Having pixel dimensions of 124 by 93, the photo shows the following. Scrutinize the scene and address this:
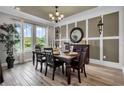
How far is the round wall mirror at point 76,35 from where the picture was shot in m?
5.70

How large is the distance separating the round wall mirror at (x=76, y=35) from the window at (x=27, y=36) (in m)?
2.33

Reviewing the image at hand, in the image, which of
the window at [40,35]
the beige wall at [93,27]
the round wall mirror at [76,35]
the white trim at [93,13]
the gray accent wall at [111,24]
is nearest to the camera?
the gray accent wall at [111,24]

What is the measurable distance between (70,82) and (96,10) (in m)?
3.41

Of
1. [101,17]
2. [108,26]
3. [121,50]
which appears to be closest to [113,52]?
[121,50]

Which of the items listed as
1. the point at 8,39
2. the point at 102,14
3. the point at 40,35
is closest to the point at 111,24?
the point at 102,14

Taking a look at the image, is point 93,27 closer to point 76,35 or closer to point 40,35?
point 76,35

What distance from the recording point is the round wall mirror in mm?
5705

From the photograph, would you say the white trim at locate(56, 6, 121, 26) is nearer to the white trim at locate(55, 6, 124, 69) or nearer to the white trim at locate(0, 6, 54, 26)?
the white trim at locate(55, 6, 124, 69)

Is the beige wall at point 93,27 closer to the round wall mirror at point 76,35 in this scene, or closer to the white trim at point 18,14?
the round wall mirror at point 76,35

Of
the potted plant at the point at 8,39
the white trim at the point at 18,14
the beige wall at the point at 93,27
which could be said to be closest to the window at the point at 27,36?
the white trim at the point at 18,14

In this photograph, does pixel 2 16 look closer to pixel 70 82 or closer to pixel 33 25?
pixel 33 25

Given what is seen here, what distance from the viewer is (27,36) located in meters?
5.86

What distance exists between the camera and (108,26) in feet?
14.8

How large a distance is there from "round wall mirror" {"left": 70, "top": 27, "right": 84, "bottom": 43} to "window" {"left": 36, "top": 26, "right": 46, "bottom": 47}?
1859 mm
